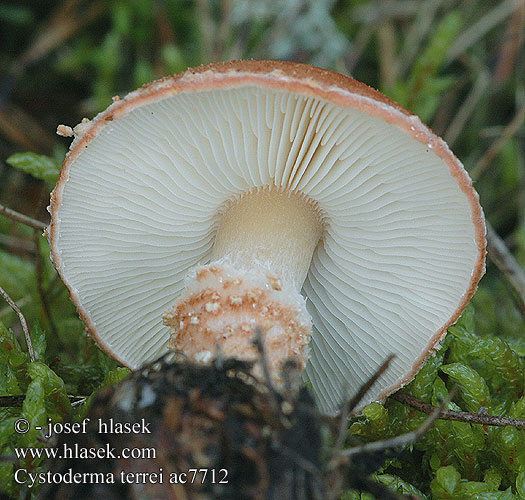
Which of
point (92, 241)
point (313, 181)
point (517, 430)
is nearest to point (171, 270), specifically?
point (92, 241)

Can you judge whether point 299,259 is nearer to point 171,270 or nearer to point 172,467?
point 171,270

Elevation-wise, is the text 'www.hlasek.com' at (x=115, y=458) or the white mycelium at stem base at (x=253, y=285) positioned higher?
the white mycelium at stem base at (x=253, y=285)

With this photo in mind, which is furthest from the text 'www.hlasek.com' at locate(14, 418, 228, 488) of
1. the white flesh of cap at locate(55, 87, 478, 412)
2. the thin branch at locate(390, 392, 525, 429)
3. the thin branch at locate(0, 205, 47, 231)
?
the thin branch at locate(0, 205, 47, 231)

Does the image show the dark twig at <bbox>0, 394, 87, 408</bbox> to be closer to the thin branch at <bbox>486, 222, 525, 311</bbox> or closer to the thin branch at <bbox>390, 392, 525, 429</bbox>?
the thin branch at <bbox>390, 392, 525, 429</bbox>

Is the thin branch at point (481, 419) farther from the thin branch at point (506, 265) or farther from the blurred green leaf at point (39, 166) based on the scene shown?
the blurred green leaf at point (39, 166)

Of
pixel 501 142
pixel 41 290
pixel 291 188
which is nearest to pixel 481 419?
pixel 291 188

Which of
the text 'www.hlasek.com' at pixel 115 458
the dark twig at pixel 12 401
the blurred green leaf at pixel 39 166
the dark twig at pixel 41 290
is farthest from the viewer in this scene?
the blurred green leaf at pixel 39 166

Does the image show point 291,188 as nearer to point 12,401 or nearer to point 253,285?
point 253,285

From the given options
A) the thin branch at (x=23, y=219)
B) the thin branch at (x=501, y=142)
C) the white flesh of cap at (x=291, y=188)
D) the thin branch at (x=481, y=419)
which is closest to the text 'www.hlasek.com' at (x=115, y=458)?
the white flesh of cap at (x=291, y=188)

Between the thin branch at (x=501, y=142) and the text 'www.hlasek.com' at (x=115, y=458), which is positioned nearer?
the text 'www.hlasek.com' at (x=115, y=458)

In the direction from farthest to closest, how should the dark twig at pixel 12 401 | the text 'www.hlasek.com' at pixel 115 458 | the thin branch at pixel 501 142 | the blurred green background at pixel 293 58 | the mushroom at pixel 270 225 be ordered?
the blurred green background at pixel 293 58 → the thin branch at pixel 501 142 → the dark twig at pixel 12 401 → the mushroom at pixel 270 225 → the text 'www.hlasek.com' at pixel 115 458
